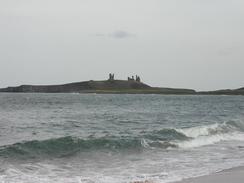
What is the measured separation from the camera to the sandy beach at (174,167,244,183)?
1270cm

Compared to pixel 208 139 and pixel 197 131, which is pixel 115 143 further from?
pixel 197 131

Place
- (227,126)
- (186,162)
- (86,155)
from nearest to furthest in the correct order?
(186,162)
(86,155)
(227,126)

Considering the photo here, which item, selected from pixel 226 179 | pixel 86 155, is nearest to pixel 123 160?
pixel 86 155

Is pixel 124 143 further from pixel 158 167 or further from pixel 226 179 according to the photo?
pixel 226 179

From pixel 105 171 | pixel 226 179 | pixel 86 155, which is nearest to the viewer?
pixel 226 179

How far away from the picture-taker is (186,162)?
17797 millimetres

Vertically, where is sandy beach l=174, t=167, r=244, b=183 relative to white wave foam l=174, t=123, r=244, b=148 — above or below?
above

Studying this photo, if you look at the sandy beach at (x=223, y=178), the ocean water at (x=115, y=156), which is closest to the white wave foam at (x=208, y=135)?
the ocean water at (x=115, y=156)

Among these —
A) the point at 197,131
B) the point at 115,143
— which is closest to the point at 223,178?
the point at 115,143

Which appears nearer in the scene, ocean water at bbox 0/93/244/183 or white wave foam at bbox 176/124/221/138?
ocean water at bbox 0/93/244/183

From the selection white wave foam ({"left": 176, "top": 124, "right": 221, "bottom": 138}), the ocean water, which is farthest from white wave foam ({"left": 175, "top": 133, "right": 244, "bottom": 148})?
white wave foam ({"left": 176, "top": 124, "right": 221, "bottom": 138})

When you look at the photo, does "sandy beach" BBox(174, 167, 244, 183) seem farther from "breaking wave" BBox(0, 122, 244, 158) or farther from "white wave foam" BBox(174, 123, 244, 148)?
"white wave foam" BBox(174, 123, 244, 148)

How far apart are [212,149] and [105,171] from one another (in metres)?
7.97

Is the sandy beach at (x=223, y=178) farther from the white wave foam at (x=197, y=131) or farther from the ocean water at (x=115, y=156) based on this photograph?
the white wave foam at (x=197, y=131)
